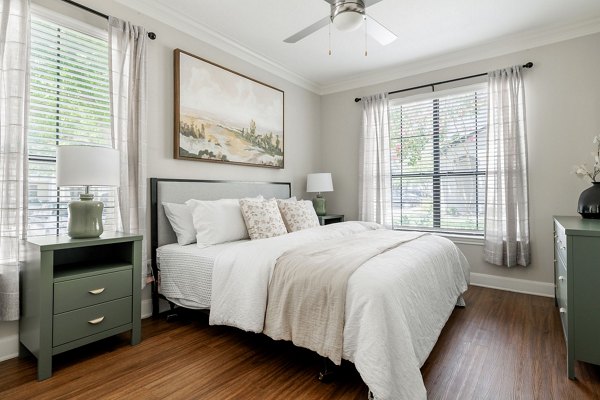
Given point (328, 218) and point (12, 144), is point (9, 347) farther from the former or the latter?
point (328, 218)

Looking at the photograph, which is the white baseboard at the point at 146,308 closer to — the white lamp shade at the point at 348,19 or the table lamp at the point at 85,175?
the table lamp at the point at 85,175

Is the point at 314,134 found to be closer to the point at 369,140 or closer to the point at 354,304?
the point at 369,140

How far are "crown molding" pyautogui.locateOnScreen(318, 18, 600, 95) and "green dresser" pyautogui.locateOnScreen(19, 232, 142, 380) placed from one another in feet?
11.8

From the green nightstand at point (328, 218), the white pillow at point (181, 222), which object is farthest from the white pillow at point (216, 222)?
the green nightstand at point (328, 218)

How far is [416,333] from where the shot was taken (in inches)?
65.6

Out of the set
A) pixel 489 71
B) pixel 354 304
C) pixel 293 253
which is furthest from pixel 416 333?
pixel 489 71

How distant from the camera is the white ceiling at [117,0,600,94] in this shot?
2805mm

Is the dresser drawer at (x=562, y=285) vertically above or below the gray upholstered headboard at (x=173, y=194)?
below

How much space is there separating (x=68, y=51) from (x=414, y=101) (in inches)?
144

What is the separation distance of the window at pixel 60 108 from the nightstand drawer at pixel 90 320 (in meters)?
0.69

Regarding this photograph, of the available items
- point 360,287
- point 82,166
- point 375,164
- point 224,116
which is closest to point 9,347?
point 82,166

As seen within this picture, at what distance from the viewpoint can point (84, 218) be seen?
2.09m

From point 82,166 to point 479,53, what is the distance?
4042 mm

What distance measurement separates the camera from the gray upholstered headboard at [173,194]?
9.16 ft
